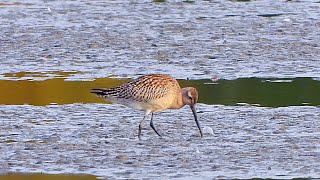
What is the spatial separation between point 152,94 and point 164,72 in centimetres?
417

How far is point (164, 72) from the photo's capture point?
15930mm

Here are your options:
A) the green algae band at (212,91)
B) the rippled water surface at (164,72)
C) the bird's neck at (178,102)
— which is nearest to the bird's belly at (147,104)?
the bird's neck at (178,102)

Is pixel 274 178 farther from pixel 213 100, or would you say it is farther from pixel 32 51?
pixel 32 51

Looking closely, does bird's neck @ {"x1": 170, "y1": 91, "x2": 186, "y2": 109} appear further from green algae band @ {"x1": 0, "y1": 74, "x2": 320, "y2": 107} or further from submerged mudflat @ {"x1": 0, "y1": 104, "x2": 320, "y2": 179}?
green algae band @ {"x1": 0, "y1": 74, "x2": 320, "y2": 107}

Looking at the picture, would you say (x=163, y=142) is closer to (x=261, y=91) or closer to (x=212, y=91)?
(x=212, y=91)

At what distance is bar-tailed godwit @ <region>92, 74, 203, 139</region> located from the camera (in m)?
11.8

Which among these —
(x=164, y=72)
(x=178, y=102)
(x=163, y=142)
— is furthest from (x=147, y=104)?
(x=164, y=72)

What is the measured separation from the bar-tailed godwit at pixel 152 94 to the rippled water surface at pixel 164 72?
27cm

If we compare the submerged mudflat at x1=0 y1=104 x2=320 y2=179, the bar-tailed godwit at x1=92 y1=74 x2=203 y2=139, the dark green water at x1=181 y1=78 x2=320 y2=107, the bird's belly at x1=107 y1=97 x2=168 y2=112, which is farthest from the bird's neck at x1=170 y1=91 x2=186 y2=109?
the dark green water at x1=181 y1=78 x2=320 y2=107

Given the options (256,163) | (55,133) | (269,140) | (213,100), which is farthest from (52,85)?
(256,163)

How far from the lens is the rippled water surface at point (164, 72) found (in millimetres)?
10242

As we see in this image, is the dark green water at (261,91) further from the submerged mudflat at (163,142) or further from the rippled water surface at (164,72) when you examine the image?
the submerged mudflat at (163,142)

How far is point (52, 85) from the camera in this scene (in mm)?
14930

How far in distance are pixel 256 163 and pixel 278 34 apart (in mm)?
9992
